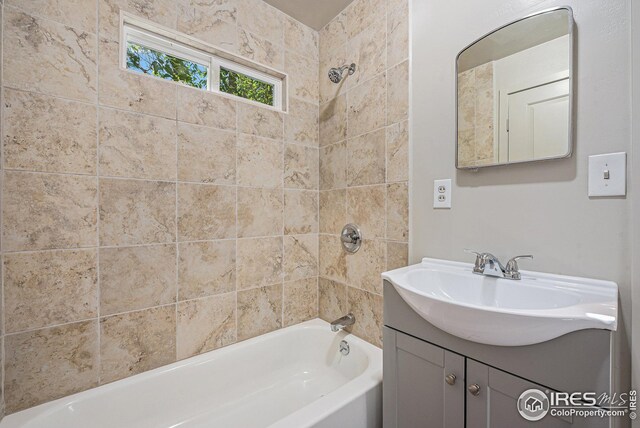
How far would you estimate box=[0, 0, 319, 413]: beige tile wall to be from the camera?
109 centimetres

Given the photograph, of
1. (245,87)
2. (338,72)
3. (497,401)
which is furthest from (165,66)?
(497,401)

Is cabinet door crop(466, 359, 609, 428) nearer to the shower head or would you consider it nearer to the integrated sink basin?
the integrated sink basin

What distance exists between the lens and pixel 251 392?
61.9 inches

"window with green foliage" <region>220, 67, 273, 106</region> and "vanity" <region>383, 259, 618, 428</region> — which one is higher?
"window with green foliage" <region>220, 67, 273, 106</region>

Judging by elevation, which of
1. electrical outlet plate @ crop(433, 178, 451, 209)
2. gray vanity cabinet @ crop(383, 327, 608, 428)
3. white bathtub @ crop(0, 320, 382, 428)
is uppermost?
electrical outlet plate @ crop(433, 178, 451, 209)

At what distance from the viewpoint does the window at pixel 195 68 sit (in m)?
1.39

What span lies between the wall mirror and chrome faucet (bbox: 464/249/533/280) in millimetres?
370

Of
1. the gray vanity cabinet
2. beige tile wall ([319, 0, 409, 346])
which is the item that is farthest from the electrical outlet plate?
the gray vanity cabinet

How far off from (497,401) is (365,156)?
4.11ft

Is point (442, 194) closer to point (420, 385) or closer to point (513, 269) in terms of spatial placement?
point (513, 269)

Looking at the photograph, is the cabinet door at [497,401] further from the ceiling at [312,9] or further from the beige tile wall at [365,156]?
the ceiling at [312,9]

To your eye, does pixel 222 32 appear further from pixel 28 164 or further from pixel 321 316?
pixel 321 316

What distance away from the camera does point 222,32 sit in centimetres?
157

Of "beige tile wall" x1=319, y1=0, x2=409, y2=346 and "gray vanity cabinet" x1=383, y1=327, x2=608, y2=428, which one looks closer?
"gray vanity cabinet" x1=383, y1=327, x2=608, y2=428
